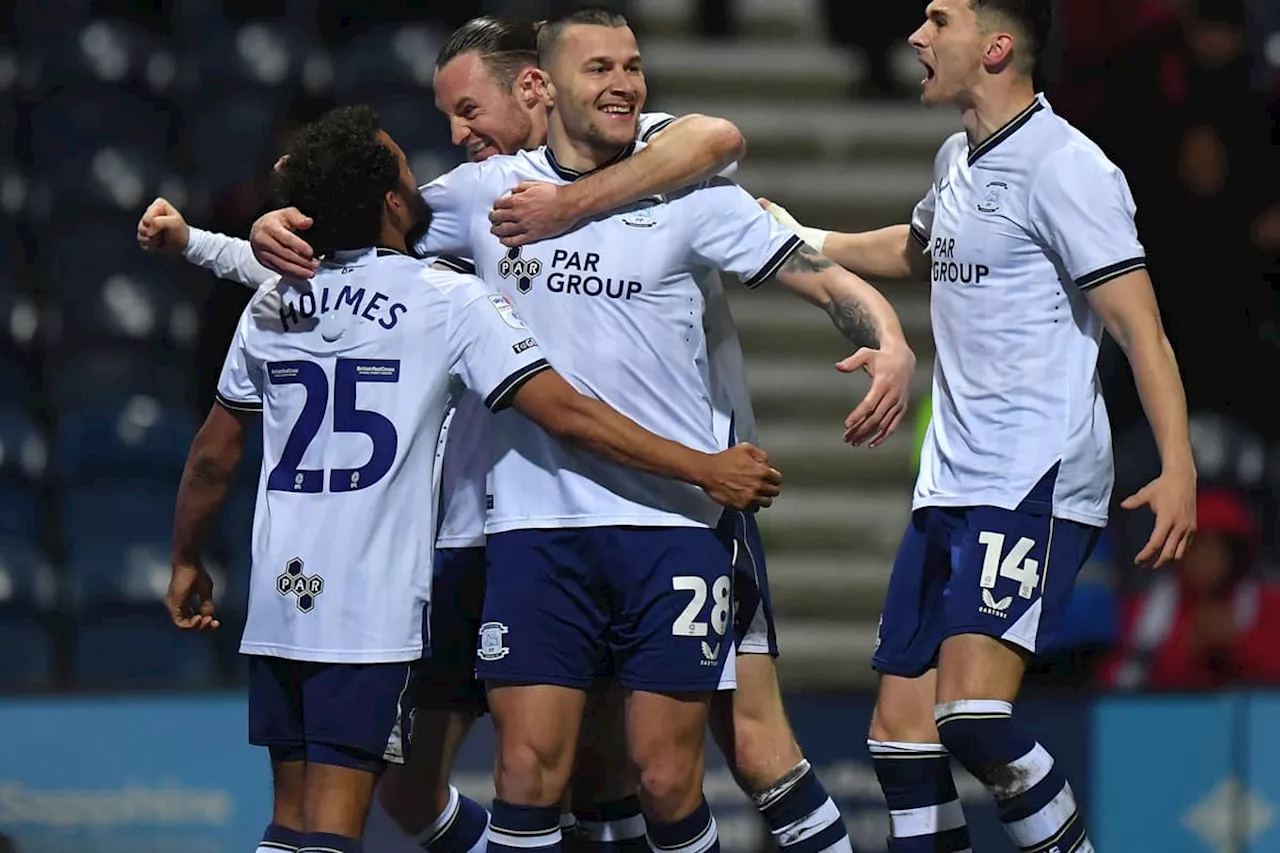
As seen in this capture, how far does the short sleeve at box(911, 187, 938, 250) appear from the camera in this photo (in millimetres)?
4637

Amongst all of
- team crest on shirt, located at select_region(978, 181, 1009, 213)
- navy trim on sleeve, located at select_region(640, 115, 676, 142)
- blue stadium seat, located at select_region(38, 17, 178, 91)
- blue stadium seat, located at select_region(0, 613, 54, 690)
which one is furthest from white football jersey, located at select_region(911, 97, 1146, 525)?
blue stadium seat, located at select_region(38, 17, 178, 91)

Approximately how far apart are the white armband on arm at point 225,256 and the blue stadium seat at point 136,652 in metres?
2.36

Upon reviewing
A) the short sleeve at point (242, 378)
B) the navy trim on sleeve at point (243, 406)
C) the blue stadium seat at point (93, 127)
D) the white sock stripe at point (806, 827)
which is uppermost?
the blue stadium seat at point (93, 127)

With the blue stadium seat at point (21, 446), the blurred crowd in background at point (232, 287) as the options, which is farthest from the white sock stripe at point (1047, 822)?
the blue stadium seat at point (21, 446)

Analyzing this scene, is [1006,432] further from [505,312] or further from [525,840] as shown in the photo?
[525,840]

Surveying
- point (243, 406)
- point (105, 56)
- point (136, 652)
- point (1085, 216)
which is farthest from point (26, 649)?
point (1085, 216)

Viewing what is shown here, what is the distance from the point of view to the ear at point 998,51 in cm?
440

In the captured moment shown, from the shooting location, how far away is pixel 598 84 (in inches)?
166

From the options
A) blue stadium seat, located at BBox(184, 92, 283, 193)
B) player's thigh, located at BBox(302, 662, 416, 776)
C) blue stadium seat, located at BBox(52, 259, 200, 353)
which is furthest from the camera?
blue stadium seat, located at BBox(184, 92, 283, 193)

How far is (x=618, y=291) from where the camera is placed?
13.8ft

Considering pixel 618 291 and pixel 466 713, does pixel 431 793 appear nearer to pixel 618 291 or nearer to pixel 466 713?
pixel 466 713

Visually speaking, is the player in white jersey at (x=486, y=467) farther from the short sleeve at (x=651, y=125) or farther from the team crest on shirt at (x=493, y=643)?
the team crest on shirt at (x=493, y=643)

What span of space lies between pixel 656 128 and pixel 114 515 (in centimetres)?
323

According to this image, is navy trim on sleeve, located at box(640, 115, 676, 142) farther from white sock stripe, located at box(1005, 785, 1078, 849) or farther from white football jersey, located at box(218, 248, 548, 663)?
white sock stripe, located at box(1005, 785, 1078, 849)
